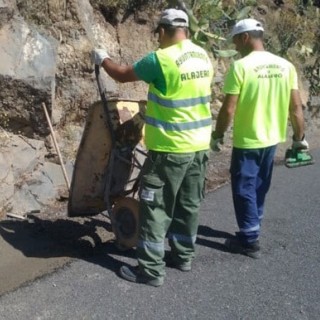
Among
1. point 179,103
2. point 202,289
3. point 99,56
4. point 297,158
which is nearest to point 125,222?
point 202,289

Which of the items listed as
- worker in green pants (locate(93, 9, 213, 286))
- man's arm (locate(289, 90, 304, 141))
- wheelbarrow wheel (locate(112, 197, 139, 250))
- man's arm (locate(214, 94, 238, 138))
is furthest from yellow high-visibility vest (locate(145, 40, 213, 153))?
man's arm (locate(289, 90, 304, 141))

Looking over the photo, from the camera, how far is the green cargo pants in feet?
15.5

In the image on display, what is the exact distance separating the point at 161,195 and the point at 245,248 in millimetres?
1103

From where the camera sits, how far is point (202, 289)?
4.81m

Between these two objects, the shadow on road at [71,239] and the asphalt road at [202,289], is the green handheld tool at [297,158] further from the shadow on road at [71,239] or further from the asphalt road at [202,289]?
the shadow on road at [71,239]

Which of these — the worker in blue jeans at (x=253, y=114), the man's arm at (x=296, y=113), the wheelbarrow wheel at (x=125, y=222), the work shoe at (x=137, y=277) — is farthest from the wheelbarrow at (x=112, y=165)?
the man's arm at (x=296, y=113)

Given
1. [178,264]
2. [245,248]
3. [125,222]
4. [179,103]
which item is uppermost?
[179,103]

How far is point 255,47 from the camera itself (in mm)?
5328

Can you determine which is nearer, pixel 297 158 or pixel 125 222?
pixel 125 222

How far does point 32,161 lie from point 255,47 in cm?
248

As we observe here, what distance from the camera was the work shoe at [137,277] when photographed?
15.8 feet

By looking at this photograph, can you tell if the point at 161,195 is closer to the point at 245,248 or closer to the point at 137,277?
the point at 137,277

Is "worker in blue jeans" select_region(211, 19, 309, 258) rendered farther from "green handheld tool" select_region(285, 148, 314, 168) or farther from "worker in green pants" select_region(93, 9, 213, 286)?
"worker in green pants" select_region(93, 9, 213, 286)

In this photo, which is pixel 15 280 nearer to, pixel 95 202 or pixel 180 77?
pixel 95 202
